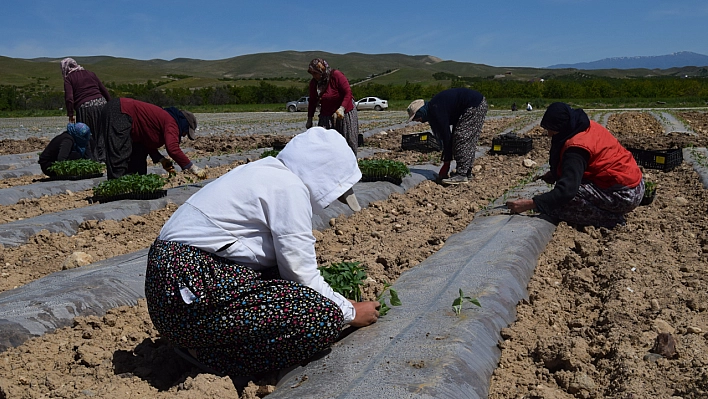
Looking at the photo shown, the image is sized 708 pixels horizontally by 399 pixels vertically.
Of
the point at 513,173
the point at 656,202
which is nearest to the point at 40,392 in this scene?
the point at 656,202

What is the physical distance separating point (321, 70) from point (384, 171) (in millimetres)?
1522

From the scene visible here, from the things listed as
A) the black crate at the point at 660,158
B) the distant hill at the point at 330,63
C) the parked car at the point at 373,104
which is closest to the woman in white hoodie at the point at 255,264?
the black crate at the point at 660,158

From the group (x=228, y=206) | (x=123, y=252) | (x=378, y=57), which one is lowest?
(x=123, y=252)

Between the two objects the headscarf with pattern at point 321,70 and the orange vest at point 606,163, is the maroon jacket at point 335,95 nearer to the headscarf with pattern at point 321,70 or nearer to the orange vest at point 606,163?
the headscarf with pattern at point 321,70

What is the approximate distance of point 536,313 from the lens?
339 centimetres

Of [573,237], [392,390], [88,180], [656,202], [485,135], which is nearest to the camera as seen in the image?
[392,390]

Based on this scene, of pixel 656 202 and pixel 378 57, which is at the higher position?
pixel 378 57

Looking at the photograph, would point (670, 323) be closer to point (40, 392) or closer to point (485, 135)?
point (40, 392)

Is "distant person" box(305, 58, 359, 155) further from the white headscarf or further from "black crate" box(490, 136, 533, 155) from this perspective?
the white headscarf

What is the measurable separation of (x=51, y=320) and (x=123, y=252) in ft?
5.67

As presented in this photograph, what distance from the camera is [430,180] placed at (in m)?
8.05

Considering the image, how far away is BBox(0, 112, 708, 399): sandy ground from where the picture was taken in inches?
103

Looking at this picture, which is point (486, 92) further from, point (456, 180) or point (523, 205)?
point (523, 205)

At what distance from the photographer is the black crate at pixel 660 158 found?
8047 mm
